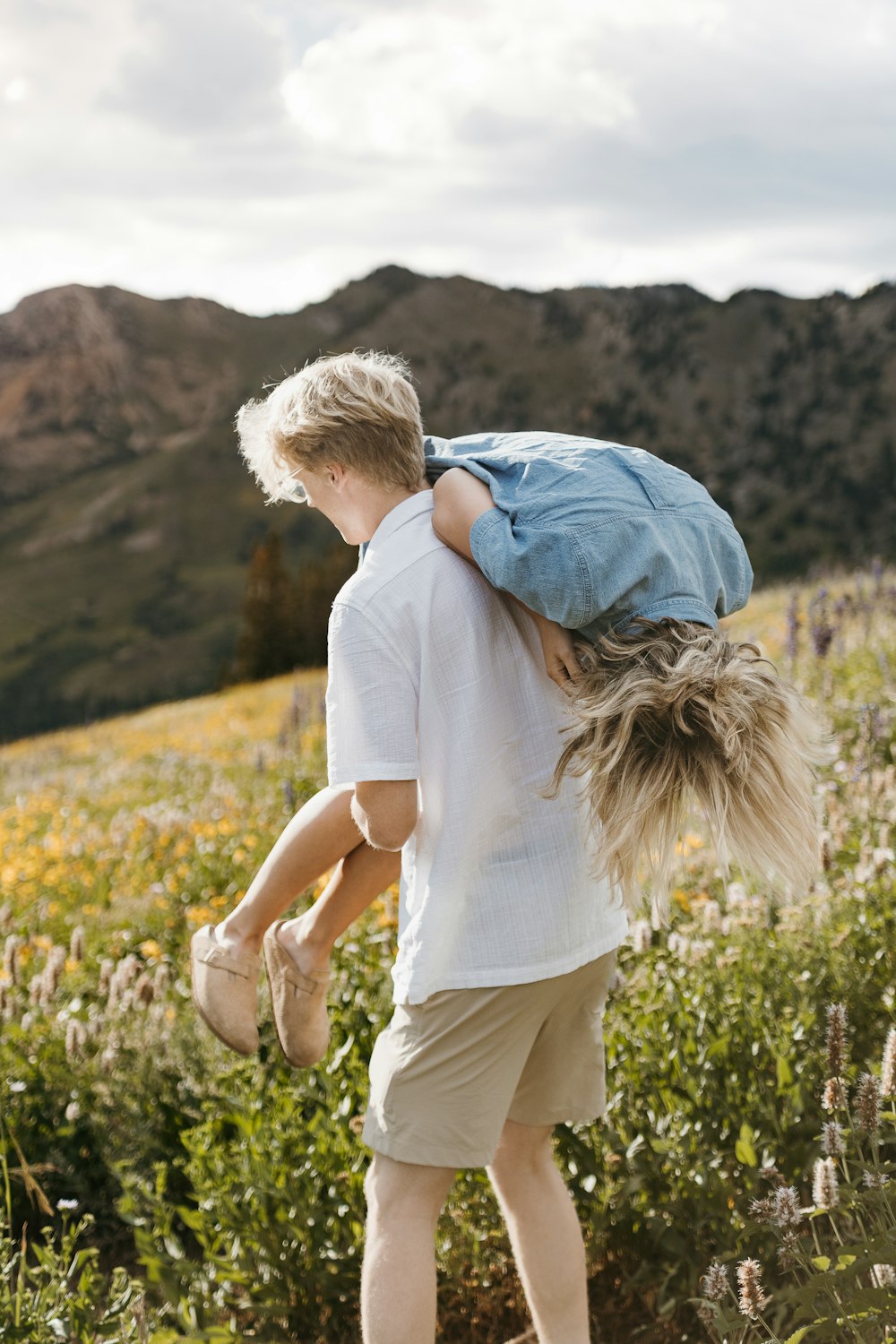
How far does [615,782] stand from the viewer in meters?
2.04

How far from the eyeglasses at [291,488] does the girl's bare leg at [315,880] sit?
632mm

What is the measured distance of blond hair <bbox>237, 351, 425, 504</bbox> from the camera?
6.82 feet

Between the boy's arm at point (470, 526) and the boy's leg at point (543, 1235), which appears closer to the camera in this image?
the boy's arm at point (470, 526)

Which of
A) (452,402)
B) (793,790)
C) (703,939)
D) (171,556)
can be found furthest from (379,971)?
(171,556)

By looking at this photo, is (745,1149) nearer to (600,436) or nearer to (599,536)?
(599,536)

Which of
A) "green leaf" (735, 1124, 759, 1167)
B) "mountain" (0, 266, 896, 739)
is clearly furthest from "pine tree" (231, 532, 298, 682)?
"mountain" (0, 266, 896, 739)

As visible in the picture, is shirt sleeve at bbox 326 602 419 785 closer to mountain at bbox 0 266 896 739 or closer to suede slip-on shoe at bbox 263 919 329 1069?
suede slip-on shoe at bbox 263 919 329 1069

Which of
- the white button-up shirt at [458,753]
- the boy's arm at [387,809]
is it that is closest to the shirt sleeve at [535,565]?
the white button-up shirt at [458,753]

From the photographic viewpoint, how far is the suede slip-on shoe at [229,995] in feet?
8.61

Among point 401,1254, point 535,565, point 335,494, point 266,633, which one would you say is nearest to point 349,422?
point 335,494

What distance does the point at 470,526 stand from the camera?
2.03m

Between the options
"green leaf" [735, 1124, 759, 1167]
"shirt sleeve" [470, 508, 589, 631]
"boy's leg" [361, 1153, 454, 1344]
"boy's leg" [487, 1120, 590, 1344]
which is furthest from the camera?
"green leaf" [735, 1124, 759, 1167]

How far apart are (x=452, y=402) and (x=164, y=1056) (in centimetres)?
17603

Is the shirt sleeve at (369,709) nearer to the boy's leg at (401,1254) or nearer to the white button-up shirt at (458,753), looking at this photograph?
the white button-up shirt at (458,753)
